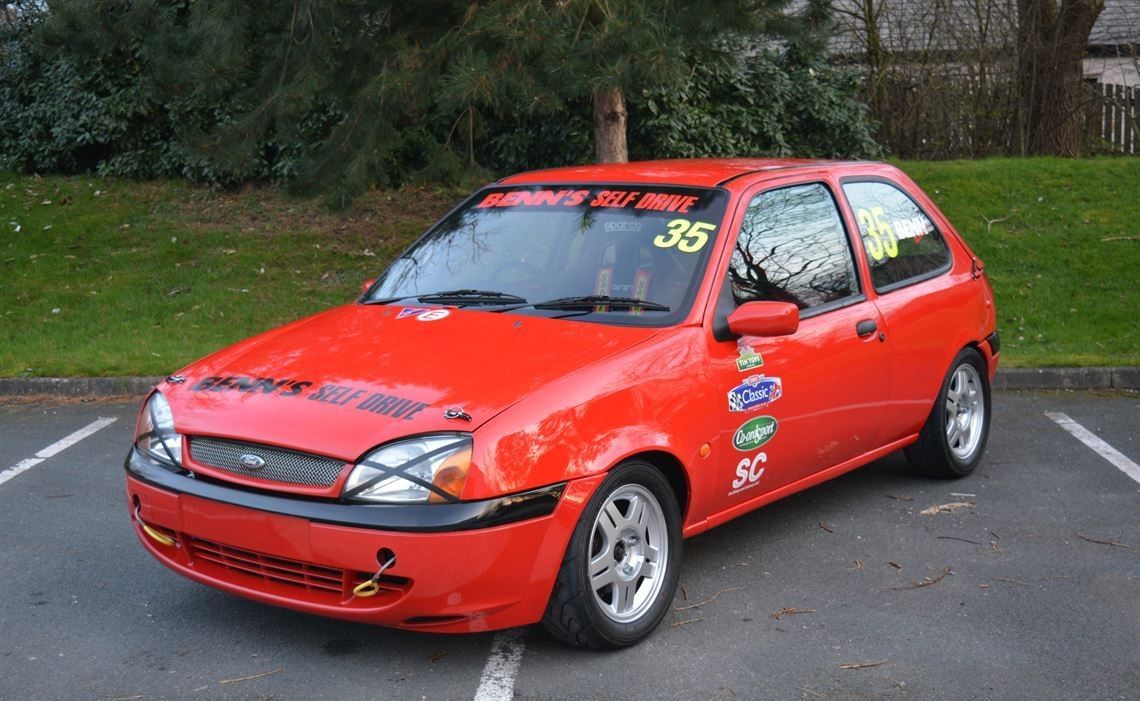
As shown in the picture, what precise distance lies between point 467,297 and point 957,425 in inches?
112

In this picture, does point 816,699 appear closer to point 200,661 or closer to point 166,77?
point 200,661

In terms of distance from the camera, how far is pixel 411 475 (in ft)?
12.9

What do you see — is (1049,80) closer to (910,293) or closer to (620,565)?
(910,293)

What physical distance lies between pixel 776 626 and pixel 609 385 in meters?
1.12

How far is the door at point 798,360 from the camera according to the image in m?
4.91

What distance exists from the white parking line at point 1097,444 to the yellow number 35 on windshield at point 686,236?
3065 millimetres

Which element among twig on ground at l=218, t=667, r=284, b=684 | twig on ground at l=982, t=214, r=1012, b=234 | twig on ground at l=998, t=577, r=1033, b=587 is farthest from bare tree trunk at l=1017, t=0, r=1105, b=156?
twig on ground at l=218, t=667, r=284, b=684

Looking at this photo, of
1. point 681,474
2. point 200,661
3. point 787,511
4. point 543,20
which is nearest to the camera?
point 200,661

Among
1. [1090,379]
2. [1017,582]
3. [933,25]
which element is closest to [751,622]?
[1017,582]

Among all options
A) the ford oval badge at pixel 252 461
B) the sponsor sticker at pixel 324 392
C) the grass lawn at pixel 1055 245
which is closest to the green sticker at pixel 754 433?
the sponsor sticker at pixel 324 392

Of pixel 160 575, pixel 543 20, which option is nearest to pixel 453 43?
pixel 543 20

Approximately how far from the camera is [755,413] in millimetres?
4941

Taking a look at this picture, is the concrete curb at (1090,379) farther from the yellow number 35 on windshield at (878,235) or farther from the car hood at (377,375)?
the car hood at (377,375)

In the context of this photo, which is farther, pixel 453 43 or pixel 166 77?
pixel 166 77
